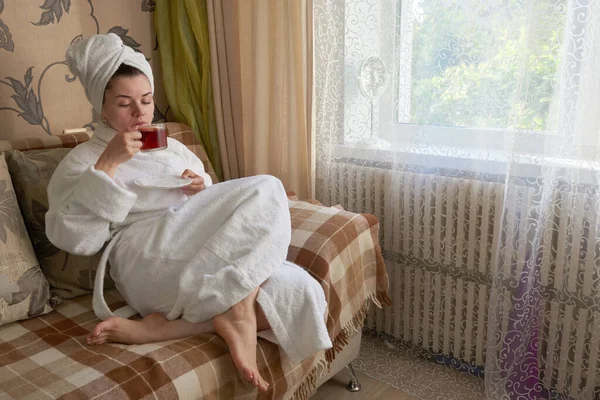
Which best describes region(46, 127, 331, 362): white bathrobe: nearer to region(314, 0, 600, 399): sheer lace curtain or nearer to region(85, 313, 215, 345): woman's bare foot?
region(85, 313, 215, 345): woman's bare foot

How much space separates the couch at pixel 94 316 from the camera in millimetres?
1089

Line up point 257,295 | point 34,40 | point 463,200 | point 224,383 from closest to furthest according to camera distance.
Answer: point 224,383, point 257,295, point 463,200, point 34,40

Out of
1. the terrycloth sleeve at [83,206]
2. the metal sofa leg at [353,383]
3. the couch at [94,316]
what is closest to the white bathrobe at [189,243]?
the terrycloth sleeve at [83,206]

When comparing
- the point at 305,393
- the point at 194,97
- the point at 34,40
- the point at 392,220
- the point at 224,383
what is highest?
the point at 34,40

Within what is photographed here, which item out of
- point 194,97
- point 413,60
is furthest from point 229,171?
point 413,60

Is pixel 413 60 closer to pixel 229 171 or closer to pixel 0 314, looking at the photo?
pixel 229 171

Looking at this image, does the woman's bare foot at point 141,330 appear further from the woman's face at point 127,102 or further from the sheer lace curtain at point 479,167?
the sheer lace curtain at point 479,167

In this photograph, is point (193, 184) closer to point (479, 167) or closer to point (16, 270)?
point (16, 270)

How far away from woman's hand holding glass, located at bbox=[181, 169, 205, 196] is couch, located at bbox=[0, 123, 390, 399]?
0.33 metres

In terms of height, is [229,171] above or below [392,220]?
above

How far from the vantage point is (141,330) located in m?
1.26

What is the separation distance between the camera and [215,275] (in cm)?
125

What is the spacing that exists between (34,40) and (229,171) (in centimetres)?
94

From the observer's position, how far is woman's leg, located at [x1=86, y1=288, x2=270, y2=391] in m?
1.19
